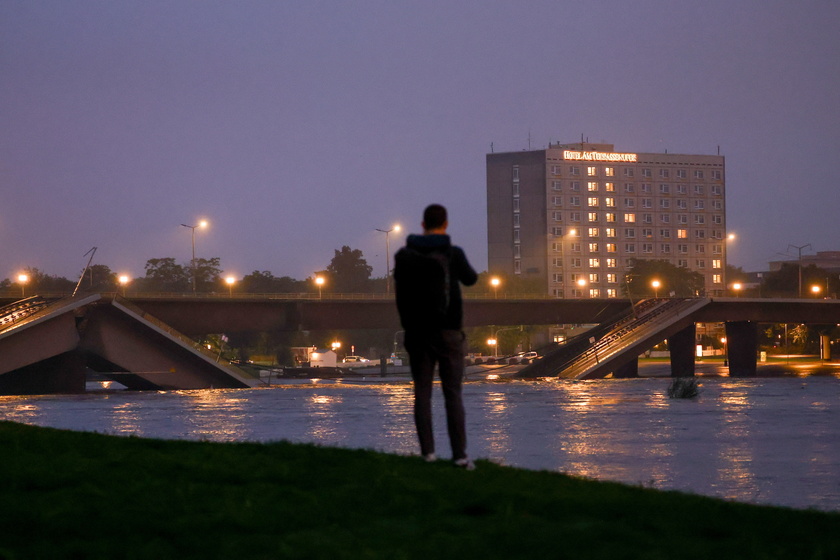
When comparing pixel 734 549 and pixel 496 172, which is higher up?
pixel 496 172

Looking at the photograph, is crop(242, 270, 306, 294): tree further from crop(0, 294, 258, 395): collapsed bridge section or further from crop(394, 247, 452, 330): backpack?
crop(394, 247, 452, 330): backpack

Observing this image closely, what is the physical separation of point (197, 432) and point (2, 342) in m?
34.5

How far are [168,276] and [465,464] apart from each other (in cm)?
16099

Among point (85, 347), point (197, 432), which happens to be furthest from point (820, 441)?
point (85, 347)

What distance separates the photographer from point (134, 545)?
20.9 ft

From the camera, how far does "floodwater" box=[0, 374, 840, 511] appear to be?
14.9m

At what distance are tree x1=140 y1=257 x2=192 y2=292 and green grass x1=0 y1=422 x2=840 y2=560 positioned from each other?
160534 mm

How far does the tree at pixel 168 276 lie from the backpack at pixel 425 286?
15973 centimetres

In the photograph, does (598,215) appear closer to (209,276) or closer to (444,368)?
(209,276)

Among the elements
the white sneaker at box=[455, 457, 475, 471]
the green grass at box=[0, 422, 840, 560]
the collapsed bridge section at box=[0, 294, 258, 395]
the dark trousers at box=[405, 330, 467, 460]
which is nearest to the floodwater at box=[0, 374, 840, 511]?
the dark trousers at box=[405, 330, 467, 460]

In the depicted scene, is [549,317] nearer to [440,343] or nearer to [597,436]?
[597,436]

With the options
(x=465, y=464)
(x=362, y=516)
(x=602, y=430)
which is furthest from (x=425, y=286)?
(x=602, y=430)

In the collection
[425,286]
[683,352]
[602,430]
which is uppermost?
[425,286]

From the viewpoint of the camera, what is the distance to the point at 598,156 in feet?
595
